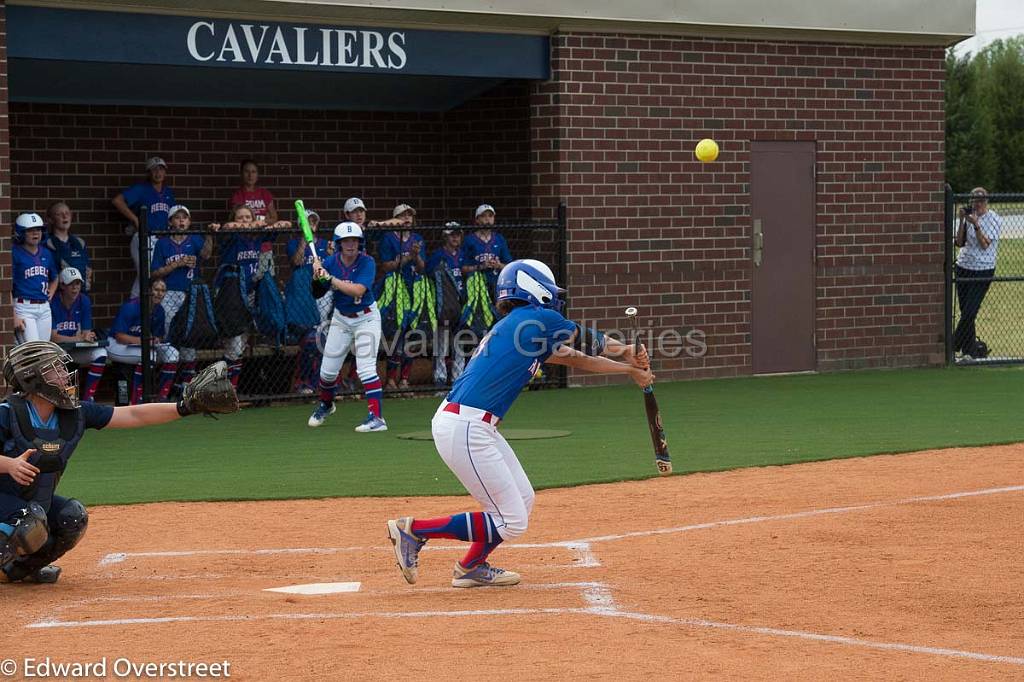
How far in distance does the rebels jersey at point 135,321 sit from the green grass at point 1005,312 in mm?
11312

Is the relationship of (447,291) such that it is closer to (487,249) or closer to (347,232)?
(487,249)

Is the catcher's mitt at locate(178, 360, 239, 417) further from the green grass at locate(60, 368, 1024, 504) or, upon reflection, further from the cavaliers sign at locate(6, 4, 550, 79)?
the cavaliers sign at locate(6, 4, 550, 79)

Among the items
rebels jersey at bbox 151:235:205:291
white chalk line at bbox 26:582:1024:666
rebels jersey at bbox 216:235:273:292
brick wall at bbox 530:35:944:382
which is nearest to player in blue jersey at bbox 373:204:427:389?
rebels jersey at bbox 216:235:273:292

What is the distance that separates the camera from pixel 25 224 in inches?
585

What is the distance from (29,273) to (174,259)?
1.68 metres

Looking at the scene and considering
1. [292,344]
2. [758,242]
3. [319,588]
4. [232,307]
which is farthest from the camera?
[758,242]

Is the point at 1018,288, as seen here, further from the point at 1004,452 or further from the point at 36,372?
the point at 36,372

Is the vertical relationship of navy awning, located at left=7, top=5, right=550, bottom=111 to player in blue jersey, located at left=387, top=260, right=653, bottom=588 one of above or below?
above

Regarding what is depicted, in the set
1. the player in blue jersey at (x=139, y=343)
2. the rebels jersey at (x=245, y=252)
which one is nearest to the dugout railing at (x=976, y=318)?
the rebels jersey at (x=245, y=252)

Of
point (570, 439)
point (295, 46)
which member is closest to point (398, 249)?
point (295, 46)

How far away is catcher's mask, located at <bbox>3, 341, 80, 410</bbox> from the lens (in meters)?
7.76

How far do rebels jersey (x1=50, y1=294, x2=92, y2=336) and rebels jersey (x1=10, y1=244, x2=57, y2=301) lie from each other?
0.43 metres

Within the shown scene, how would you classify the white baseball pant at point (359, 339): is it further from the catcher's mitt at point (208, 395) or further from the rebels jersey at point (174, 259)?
the catcher's mitt at point (208, 395)

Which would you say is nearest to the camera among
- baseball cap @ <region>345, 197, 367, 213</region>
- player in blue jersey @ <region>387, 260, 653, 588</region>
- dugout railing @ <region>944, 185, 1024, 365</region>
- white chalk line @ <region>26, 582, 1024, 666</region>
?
white chalk line @ <region>26, 582, 1024, 666</region>
